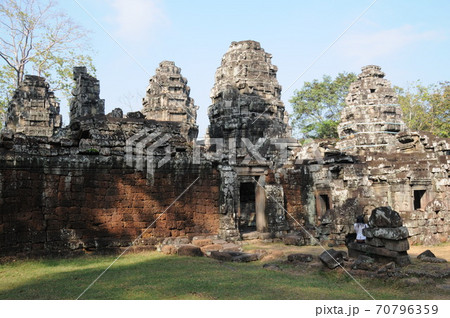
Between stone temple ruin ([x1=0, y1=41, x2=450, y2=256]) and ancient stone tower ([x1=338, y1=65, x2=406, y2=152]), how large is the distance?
4.9 inches

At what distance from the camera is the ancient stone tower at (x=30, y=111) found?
18.0m

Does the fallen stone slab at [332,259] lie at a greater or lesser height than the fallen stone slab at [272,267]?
greater

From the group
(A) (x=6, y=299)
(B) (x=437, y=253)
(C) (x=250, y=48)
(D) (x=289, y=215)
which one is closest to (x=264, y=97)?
(C) (x=250, y=48)

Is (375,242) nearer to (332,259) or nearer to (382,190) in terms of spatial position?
(332,259)

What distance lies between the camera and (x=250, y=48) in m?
18.0

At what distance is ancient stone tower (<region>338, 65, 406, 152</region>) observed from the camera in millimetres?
19625

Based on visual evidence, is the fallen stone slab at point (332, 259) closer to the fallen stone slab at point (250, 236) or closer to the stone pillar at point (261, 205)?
the fallen stone slab at point (250, 236)

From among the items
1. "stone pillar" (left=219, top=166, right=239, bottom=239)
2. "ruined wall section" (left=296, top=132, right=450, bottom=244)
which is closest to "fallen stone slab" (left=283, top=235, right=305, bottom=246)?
"ruined wall section" (left=296, top=132, right=450, bottom=244)

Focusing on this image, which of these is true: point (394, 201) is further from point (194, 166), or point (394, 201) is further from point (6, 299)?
point (6, 299)

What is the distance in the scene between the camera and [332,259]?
6.95 meters

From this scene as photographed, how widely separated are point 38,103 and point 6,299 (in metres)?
15.2

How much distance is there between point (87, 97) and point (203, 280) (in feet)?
45.1

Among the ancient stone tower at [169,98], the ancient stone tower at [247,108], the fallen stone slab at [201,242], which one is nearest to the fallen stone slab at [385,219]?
the fallen stone slab at [201,242]

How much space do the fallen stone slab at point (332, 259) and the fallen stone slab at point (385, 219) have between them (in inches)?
39.7
